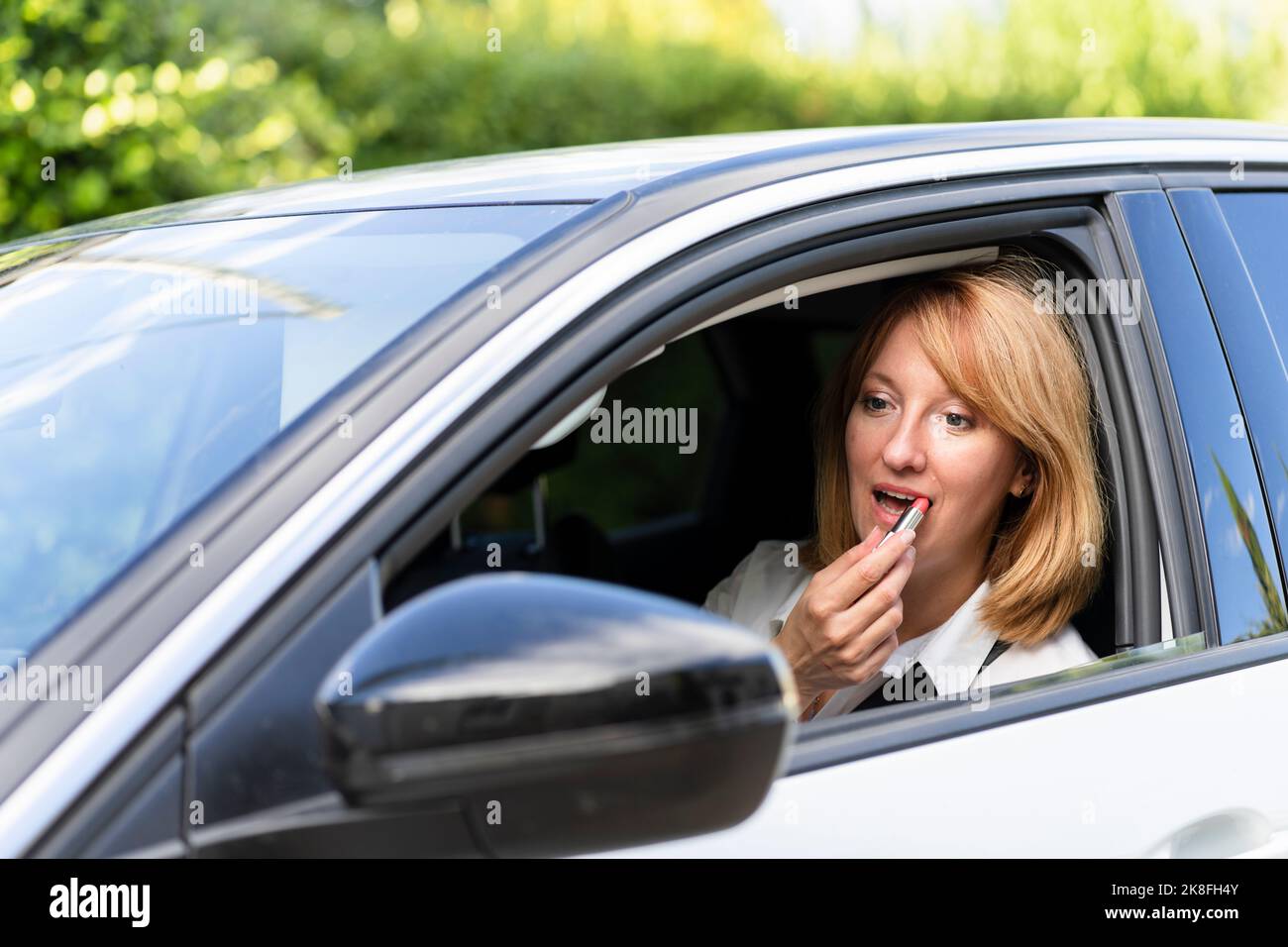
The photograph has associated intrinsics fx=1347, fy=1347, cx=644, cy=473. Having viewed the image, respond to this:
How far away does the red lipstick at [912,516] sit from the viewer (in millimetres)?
1994

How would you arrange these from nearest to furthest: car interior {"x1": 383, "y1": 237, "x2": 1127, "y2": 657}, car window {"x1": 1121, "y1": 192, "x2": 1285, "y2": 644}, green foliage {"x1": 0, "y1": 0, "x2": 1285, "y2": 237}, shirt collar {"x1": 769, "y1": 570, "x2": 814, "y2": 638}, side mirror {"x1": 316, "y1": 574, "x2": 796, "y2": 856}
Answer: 1. side mirror {"x1": 316, "y1": 574, "x2": 796, "y2": 856}
2. car window {"x1": 1121, "y1": 192, "x2": 1285, "y2": 644}
3. shirt collar {"x1": 769, "y1": 570, "x2": 814, "y2": 638}
4. car interior {"x1": 383, "y1": 237, "x2": 1127, "y2": 657}
5. green foliage {"x1": 0, "y1": 0, "x2": 1285, "y2": 237}

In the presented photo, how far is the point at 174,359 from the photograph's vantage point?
1.59 metres

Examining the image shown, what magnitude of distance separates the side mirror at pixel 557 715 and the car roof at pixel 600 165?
24.2 inches

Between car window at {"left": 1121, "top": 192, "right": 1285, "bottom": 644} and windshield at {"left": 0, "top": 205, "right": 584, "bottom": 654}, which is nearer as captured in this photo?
windshield at {"left": 0, "top": 205, "right": 584, "bottom": 654}

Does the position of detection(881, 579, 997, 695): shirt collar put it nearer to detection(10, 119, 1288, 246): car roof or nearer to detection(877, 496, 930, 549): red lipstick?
detection(877, 496, 930, 549): red lipstick

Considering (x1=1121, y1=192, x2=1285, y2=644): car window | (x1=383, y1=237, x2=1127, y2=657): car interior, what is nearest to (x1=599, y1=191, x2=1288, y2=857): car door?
(x1=1121, y1=192, x2=1285, y2=644): car window

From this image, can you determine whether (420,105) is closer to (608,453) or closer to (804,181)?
(608,453)

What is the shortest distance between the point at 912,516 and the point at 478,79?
6127 millimetres

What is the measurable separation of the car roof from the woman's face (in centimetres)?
37

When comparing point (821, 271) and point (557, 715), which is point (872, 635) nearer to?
point (821, 271)

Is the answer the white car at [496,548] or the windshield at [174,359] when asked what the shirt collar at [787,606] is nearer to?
the white car at [496,548]

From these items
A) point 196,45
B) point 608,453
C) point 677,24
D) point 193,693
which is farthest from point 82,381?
point 677,24

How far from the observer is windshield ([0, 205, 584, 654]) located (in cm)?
138

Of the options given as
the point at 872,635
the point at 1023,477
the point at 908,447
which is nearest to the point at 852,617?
the point at 872,635
